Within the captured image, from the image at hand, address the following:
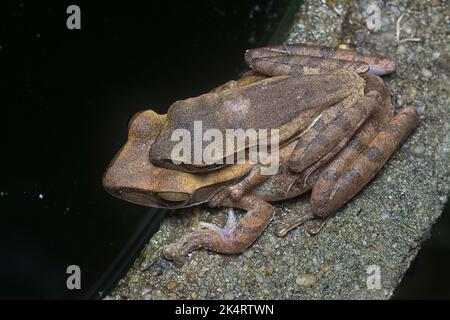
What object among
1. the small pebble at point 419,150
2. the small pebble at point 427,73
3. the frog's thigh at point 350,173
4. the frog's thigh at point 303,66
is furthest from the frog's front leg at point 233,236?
the small pebble at point 427,73

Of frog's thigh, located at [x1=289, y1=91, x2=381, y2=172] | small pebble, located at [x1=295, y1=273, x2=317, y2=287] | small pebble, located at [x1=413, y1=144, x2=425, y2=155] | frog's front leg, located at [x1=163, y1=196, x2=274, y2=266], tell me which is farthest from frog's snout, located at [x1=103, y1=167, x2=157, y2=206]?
small pebble, located at [x1=413, y1=144, x2=425, y2=155]

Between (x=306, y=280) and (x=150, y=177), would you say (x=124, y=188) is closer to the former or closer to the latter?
(x=150, y=177)

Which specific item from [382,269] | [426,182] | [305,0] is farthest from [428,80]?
[382,269]

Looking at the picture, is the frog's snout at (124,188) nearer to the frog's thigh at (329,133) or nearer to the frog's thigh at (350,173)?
the frog's thigh at (329,133)

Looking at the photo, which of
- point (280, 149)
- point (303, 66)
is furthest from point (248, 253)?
point (303, 66)

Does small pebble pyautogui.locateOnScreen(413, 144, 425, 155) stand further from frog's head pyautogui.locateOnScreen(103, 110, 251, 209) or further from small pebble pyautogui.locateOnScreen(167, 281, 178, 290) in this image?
small pebble pyautogui.locateOnScreen(167, 281, 178, 290)

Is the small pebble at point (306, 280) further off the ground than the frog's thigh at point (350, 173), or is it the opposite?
the frog's thigh at point (350, 173)

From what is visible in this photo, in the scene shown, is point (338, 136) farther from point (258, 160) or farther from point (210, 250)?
point (210, 250)
